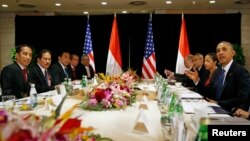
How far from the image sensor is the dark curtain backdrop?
9.02 meters

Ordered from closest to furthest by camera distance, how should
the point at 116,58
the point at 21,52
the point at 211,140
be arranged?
the point at 211,140 → the point at 21,52 → the point at 116,58

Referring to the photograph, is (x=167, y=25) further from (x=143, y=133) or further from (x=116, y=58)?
(x=143, y=133)

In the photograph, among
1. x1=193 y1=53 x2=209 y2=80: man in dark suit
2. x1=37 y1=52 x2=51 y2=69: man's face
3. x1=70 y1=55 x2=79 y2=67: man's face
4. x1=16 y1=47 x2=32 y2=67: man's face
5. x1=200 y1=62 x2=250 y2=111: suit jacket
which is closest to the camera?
x1=200 y1=62 x2=250 y2=111: suit jacket

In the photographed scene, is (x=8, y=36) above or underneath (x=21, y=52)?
above

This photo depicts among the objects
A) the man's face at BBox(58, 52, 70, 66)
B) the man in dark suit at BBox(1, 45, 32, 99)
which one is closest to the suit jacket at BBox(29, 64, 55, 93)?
the man in dark suit at BBox(1, 45, 32, 99)

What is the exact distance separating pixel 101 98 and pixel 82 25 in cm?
723

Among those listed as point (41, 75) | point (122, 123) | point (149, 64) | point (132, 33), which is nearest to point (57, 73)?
point (41, 75)

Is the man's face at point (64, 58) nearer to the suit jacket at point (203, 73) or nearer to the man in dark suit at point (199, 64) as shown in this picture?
the man in dark suit at point (199, 64)

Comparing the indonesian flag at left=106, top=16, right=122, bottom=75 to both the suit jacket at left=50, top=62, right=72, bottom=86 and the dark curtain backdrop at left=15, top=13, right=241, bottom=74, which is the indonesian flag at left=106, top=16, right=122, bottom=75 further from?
the dark curtain backdrop at left=15, top=13, right=241, bottom=74

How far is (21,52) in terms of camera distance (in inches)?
150

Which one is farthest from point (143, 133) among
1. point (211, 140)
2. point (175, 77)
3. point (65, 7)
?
point (65, 7)

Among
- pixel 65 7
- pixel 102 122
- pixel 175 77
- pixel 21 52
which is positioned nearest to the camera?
pixel 102 122

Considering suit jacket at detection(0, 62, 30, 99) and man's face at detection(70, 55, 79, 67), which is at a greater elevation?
man's face at detection(70, 55, 79, 67)

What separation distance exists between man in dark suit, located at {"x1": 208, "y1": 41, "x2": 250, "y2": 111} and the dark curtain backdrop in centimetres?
582
